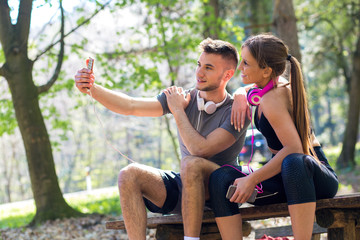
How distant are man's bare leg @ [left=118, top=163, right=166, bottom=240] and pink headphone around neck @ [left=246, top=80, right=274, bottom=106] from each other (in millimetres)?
836

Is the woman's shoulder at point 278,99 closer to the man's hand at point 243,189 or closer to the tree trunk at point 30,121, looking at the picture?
the man's hand at point 243,189

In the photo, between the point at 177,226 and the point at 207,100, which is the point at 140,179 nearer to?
the point at 177,226

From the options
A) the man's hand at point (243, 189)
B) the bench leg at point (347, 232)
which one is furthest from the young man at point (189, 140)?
the bench leg at point (347, 232)

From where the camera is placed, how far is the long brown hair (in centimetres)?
290

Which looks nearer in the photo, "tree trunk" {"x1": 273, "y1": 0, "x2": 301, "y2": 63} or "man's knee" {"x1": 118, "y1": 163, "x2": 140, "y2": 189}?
"man's knee" {"x1": 118, "y1": 163, "x2": 140, "y2": 189}

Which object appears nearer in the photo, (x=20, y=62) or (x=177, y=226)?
(x=177, y=226)

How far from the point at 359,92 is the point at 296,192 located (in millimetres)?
11558

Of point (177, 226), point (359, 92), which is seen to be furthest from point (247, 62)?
point (359, 92)

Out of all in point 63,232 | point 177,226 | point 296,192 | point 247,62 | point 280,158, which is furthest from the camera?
point 63,232

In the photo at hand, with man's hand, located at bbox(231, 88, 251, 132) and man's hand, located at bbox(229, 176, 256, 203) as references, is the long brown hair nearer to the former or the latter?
man's hand, located at bbox(231, 88, 251, 132)

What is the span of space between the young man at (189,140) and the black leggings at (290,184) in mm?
115

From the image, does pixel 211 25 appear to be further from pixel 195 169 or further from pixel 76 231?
pixel 195 169

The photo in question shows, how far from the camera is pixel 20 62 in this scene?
6742 mm

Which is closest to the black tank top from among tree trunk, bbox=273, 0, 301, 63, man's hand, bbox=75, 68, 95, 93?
man's hand, bbox=75, 68, 95, 93
